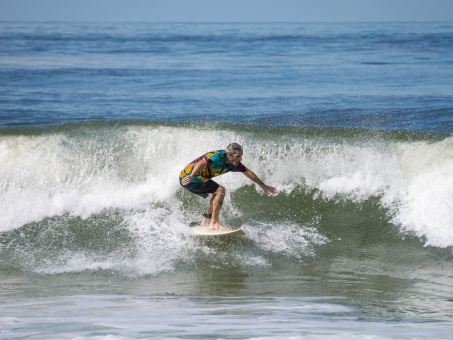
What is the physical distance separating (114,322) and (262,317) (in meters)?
1.24

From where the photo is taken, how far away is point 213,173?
9.88 m

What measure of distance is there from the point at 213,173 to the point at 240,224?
5.08 feet

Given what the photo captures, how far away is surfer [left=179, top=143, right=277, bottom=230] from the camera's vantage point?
9.62 meters

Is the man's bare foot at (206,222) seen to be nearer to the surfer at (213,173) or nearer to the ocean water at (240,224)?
the surfer at (213,173)

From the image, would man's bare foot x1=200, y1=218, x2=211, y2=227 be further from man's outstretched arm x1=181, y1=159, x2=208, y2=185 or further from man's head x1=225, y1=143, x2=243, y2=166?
man's head x1=225, y1=143, x2=243, y2=166

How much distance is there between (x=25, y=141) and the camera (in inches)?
543

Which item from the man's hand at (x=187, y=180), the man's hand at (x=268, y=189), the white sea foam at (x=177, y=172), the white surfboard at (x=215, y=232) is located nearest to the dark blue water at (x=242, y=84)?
the white sea foam at (x=177, y=172)

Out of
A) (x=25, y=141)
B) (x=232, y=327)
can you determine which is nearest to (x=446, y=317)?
(x=232, y=327)

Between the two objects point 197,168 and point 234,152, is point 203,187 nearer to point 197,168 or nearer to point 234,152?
point 197,168

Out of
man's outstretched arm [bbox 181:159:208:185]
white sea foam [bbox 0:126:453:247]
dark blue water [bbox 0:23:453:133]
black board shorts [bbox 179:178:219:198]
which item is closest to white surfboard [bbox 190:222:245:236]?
black board shorts [bbox 179:178:219:198]

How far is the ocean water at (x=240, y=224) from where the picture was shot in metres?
6.52

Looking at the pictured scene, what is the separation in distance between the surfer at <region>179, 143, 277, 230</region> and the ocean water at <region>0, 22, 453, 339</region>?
1.55 feet

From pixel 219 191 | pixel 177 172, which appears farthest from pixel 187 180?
pixel 177 172

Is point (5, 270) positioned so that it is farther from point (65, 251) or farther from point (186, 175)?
point (186, 175)
